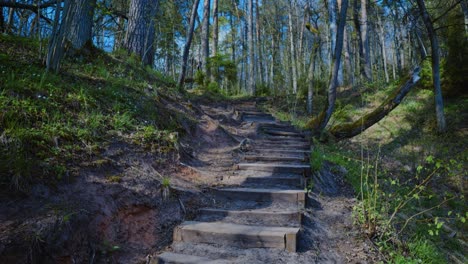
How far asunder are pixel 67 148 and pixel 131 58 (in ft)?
16.4

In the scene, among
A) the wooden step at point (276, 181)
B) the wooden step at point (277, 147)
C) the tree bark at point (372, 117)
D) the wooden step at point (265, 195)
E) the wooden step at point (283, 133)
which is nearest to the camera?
the wooden step at point (265, 195)

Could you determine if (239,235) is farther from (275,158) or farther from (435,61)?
(435,61)

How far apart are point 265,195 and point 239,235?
105 cm

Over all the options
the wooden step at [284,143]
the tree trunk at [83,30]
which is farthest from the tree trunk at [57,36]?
the wooden step at [284,143]

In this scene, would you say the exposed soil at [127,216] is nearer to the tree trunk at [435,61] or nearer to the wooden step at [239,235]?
the wooden step at [239,235]

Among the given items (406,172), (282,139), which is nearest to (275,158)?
(282,139)

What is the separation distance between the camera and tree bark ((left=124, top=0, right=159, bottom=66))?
8.27 meters

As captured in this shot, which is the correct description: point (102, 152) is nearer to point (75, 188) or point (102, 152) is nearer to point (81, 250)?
point (75, 188)

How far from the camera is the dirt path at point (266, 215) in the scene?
276 cm

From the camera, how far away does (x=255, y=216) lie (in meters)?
3.38

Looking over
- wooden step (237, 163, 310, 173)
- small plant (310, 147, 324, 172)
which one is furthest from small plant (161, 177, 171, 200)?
small plant (310, 147, 324, 172)

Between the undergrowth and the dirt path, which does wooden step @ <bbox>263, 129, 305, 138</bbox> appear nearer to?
the undergrowth

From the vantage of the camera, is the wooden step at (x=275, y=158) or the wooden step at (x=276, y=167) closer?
the wooden step at (x=276, y=167)

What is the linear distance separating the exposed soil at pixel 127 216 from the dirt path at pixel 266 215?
0.06 ft
